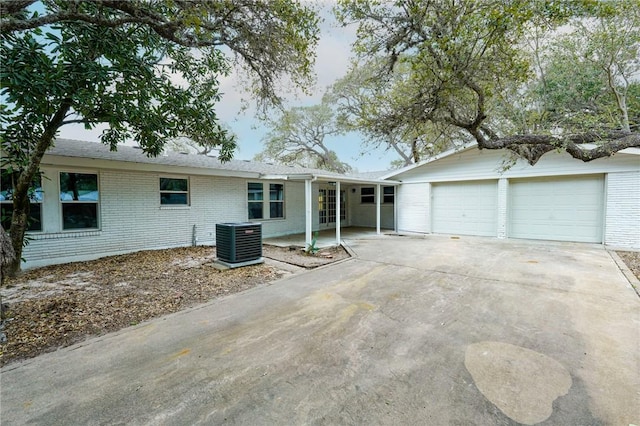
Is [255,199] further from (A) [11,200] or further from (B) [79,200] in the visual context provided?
(A) [11,200]

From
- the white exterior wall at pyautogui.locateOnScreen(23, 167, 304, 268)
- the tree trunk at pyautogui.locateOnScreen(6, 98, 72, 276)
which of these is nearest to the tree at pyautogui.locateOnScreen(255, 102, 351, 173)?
the white exterior wall at pyautogui.locateOnScreen(23, 167, 304, 268)

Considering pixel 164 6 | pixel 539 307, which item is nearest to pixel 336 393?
pixel 539 307

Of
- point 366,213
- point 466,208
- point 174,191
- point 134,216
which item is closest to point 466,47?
point 466,208

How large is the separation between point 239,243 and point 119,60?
4056 mm

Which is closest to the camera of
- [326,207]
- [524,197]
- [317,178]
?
[317,178]

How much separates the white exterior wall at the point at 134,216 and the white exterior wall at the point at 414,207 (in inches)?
256

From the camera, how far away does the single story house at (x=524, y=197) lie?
27.3ft

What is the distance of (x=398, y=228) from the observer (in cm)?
1330

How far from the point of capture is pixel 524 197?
1011 centimetres

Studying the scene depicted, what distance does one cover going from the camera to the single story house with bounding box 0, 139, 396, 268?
6625 mm

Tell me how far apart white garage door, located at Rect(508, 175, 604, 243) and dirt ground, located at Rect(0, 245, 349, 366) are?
23.5 feet

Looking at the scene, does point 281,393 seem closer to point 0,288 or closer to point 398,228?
point 0,288

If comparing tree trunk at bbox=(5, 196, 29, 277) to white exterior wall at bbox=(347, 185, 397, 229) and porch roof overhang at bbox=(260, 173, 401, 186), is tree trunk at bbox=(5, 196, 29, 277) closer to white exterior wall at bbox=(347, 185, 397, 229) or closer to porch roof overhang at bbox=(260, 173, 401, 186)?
porch roof overhang at bbox=(260, 173, 401, 186)

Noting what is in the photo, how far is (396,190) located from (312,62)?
8232 millimetres
